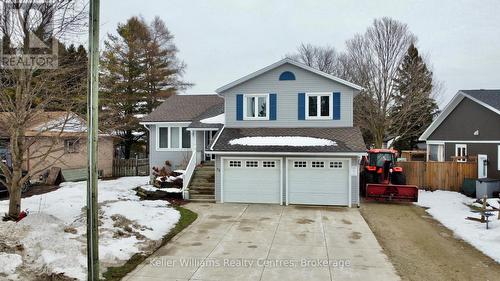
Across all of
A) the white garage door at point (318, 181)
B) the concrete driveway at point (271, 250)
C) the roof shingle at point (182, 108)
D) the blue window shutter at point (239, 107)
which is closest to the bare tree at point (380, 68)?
the roof shingle at point (182, 108)

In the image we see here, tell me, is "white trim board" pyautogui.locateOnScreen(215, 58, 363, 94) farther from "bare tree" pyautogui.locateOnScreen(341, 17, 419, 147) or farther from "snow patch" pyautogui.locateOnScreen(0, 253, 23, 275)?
"bare tree" pyautogui.locateOnScreen(341, 17, 419, 147)

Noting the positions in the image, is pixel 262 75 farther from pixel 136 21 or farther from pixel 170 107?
pixel 136 21

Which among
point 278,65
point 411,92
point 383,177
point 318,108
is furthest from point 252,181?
point 411,92

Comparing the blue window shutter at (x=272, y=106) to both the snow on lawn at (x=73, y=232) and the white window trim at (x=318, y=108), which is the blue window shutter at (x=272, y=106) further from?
the snow on lawn at (x=73, y=232)

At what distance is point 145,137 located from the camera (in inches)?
1286

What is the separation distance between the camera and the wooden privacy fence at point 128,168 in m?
25.6

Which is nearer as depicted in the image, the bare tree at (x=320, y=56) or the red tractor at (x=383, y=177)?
the red tractor at (x=383, y=177)

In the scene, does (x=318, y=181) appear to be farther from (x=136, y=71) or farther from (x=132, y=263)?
(x=136, y=71)

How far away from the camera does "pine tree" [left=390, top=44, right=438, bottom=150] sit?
29.5 m

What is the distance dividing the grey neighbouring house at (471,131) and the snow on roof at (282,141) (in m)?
9.04

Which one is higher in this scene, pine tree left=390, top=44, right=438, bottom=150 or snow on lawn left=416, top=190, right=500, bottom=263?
pine tree left=390, top=44, right=438, bottom=150

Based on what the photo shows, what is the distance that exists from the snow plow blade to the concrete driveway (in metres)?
3.15

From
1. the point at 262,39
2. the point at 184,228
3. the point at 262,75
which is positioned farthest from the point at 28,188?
the point at 262,39

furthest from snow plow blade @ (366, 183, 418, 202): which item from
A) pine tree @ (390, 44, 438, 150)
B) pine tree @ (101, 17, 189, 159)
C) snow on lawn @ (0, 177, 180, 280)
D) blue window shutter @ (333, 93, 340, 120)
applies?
pine tree @ (101, 17, 189, 159)
